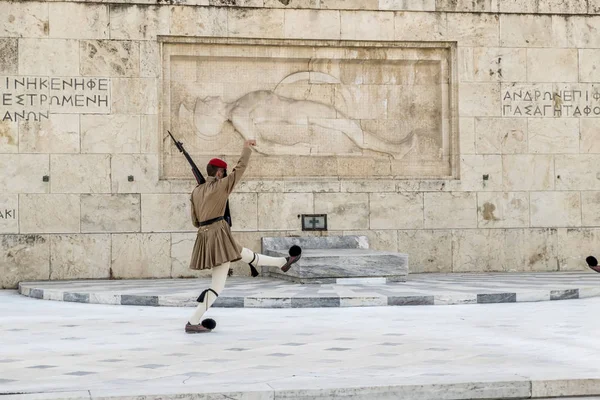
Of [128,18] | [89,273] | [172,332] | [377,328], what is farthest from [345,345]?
[128,18]

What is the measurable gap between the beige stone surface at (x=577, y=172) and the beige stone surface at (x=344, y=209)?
373 centimetres

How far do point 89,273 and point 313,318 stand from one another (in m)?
6.83

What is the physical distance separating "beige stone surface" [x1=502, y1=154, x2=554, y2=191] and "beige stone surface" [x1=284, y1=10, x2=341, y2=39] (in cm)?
398

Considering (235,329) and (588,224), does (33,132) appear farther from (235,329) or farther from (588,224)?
(588,224)

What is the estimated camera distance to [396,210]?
1845cm

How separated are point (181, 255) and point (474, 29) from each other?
6.84 m

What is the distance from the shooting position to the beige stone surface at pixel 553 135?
18.9 metres

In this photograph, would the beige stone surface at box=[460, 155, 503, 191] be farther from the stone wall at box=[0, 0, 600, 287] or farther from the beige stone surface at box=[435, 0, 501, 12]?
the beige stone surface at box=[435, 0, 501, 12]

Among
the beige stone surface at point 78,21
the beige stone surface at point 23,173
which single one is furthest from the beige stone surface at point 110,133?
the beige stone surface at point 78,21

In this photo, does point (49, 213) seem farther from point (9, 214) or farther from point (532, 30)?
point (532, 30)

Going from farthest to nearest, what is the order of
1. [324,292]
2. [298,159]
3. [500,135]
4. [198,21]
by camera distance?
[500,135] < [298,159] < [198,21] < [324,292]

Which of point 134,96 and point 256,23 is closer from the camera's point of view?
point 134,96

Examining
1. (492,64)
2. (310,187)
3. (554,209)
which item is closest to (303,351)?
(310,187)

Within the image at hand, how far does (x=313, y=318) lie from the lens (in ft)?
38.5
